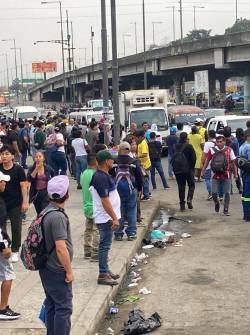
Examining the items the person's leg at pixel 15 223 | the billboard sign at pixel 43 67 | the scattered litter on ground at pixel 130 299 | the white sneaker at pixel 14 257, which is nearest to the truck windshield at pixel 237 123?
the white sneaker at pixel 14 257

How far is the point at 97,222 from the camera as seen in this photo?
7871mm

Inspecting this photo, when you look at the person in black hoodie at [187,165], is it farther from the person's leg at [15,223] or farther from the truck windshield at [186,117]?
the truck windshield at [186,117]

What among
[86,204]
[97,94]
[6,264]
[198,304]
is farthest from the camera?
[97,94]

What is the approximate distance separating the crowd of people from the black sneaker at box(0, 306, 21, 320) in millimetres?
10

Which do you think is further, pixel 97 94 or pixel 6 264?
pixel 97 94

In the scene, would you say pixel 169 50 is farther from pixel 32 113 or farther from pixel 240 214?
pixel 240 214

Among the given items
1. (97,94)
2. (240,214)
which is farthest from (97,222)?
(97,94)

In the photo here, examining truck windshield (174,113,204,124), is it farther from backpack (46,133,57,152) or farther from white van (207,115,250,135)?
backpack (46,133,57,152)

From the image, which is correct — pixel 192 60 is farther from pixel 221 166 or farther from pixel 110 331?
pixel 110 331

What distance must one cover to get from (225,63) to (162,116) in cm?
2472

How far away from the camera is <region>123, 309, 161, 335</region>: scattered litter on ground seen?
6.69 m

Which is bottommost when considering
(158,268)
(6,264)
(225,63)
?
(158,268)

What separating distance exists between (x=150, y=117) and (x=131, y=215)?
57.0ft

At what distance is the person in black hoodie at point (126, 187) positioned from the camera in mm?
10281
